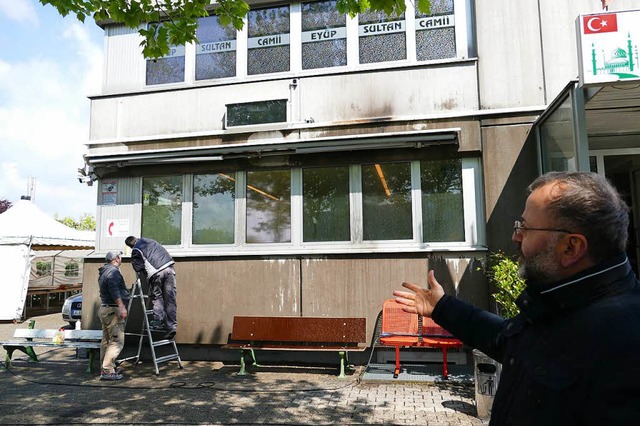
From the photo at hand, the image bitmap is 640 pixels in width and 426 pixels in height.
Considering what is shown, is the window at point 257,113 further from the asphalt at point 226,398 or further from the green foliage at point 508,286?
the green foliage at point 508,286

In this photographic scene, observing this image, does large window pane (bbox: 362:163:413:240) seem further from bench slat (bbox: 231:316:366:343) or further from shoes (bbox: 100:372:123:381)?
shoes (bbox: 100:372:123:381)

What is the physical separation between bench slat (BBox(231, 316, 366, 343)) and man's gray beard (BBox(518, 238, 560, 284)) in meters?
5.96

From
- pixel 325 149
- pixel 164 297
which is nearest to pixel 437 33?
pixel 325 149

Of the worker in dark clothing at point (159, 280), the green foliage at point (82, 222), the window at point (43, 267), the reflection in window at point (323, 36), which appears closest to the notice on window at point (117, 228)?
the worker in dark clothing at point (159, 280)

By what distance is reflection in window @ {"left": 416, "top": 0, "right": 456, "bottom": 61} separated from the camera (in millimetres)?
8203

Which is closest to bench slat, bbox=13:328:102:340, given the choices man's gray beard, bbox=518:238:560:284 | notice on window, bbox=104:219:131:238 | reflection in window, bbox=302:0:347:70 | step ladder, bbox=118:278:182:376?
step ladder, bbox=118:278:182:376

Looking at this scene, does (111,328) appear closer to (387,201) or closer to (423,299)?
(387,201)

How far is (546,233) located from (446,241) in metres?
6.45

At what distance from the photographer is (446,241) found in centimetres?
792

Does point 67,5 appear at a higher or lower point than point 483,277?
Result: higher

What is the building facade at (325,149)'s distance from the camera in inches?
305

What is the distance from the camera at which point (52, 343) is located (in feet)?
27.2

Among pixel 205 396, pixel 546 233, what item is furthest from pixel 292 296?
pixel 546 233

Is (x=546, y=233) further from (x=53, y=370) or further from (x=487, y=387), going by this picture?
(x=53, y=370)
